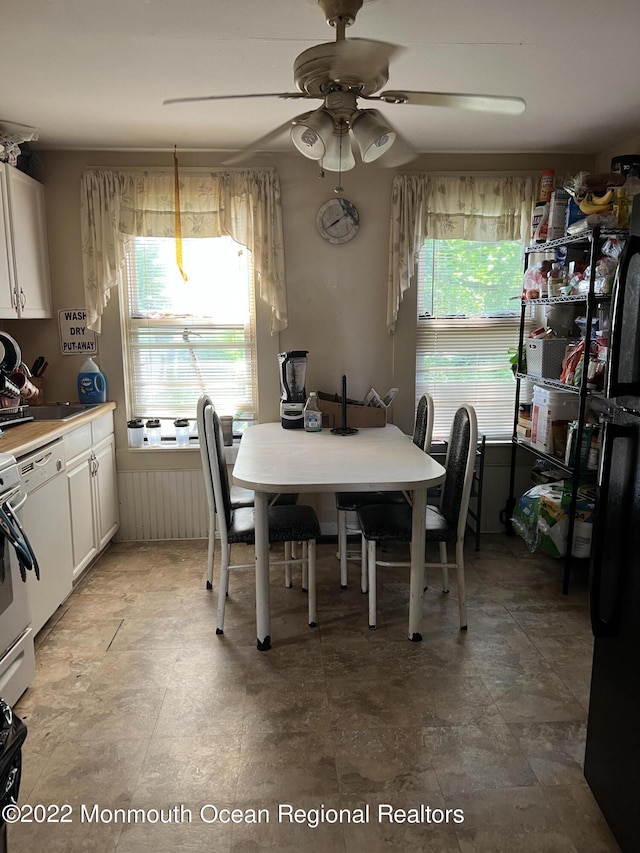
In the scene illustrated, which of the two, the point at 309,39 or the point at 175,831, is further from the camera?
the point at 309,39

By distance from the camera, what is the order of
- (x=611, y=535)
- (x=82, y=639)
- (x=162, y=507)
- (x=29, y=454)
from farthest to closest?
(x=162, y=507), (x=82, y=639), (x=29, y=454), (x=611, y=535)

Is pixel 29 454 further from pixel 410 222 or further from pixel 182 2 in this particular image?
pixel 410 222

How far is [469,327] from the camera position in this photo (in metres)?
3.96

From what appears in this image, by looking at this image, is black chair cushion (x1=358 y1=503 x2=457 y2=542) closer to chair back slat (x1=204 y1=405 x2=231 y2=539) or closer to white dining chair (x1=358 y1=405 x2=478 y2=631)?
white dining chair (x1=358 y1=405 x2=478 y2=631)

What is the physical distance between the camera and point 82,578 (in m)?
3.36

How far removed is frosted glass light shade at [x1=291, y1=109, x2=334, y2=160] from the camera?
191 centimetres

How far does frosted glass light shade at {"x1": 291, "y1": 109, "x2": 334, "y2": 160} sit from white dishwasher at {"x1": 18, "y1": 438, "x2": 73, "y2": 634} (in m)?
1.62

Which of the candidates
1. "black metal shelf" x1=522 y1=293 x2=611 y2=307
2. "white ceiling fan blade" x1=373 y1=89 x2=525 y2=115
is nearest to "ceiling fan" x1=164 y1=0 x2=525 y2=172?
"white ceiling fan blade" x1=373 y1=89 x2=525 y2=115

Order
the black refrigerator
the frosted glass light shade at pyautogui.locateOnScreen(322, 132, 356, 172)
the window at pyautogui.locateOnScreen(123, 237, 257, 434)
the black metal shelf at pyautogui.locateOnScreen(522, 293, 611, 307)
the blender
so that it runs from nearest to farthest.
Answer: the black refrigerator < the frosted glass light shade at pyautogui.locateOnScreen(322, 132, 356, 172) < the black metal shelf at pyautogui.locateOnScreen(522, 293, 611, 307) < the blender < the window at pyautogui.locateOnScreen(123, 237, 257, 434)

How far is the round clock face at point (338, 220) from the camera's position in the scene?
3.72 meters

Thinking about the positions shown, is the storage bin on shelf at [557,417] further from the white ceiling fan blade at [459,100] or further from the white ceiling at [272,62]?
the white ceiling fan blade at [459,100]

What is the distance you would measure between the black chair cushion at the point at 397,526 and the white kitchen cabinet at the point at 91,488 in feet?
4.79

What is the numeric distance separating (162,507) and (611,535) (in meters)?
2.95

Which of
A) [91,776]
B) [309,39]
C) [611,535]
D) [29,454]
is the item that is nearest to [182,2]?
[309,39]
